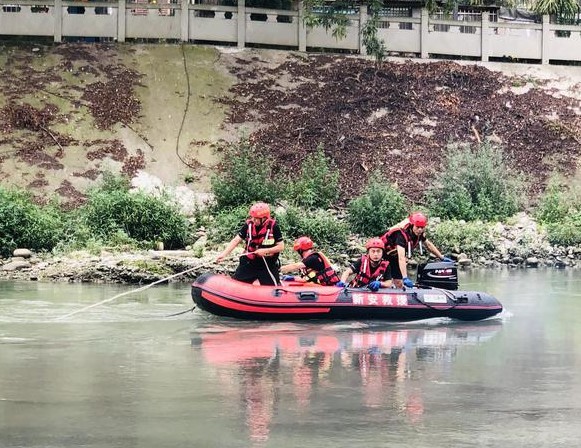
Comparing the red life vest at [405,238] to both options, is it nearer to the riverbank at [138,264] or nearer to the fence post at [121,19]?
the riverbank at [138,264]

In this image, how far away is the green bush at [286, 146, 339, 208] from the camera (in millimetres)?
29547

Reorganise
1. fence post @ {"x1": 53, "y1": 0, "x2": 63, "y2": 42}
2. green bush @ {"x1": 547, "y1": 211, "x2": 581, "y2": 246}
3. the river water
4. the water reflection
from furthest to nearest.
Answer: fence post @ {"x1": 53, "y1": 0, "x2": 63, "y2": 42}
green bush @ {"x1": 547, "y1": 211, "x2": 581, "y2": 246}
the water reflection
the river water

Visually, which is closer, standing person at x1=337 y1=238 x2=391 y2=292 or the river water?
the river water

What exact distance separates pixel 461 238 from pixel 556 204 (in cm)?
371

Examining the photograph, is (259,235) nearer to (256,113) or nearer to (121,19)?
(256,113)

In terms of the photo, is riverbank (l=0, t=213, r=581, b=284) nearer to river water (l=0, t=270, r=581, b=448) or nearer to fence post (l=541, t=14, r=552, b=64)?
river water (l=0, t=270, r=581, b=448)

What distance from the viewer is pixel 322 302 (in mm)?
17531

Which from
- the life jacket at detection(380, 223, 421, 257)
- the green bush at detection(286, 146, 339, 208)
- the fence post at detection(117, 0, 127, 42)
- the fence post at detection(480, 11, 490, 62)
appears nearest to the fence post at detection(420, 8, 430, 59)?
the fence post at detection(480, 11, 490, 62)

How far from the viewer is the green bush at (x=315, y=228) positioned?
89.0 feet

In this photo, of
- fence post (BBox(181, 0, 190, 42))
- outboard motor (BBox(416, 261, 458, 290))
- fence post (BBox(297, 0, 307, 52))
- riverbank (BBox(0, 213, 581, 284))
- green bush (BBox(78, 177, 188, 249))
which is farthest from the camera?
fence post (BBox(297, 0, 307, 52))

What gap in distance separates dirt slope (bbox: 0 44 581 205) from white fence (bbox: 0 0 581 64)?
51 cm

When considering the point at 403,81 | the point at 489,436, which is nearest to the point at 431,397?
the point at 489,436

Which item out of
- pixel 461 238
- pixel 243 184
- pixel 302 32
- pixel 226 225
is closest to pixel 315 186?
pixel 243 184

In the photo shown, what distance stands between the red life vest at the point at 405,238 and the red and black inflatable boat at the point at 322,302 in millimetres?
687
